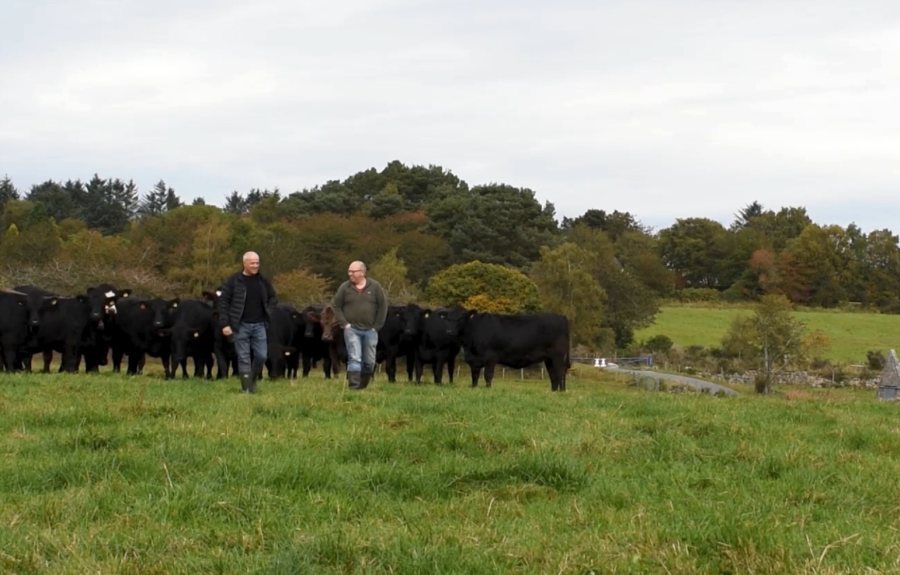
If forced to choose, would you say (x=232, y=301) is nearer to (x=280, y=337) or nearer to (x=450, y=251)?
(x=280, y=337)

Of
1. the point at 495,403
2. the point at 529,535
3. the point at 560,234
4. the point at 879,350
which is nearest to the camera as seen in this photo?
the point at 529,535

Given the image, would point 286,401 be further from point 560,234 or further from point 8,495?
point 560,234

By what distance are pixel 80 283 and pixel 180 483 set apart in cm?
3595

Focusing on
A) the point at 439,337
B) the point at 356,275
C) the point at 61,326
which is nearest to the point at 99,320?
the point at 61,326

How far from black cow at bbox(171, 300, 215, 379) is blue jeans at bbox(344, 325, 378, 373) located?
16.4 ft

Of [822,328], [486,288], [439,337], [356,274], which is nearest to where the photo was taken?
[356,274]

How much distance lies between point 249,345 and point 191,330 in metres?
4.73

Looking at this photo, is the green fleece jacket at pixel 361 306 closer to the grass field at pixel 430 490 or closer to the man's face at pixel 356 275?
the man's face at pixel 356 275

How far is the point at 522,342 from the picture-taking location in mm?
20641

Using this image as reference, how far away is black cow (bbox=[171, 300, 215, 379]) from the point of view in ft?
64.0

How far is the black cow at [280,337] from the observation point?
66.8ft

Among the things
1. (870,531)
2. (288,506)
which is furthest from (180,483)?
(870,531)

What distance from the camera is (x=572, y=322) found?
6309cm

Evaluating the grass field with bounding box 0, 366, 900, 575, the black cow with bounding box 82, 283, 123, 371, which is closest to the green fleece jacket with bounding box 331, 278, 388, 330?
the grass field with bounding box 0, 366, 900, 575
